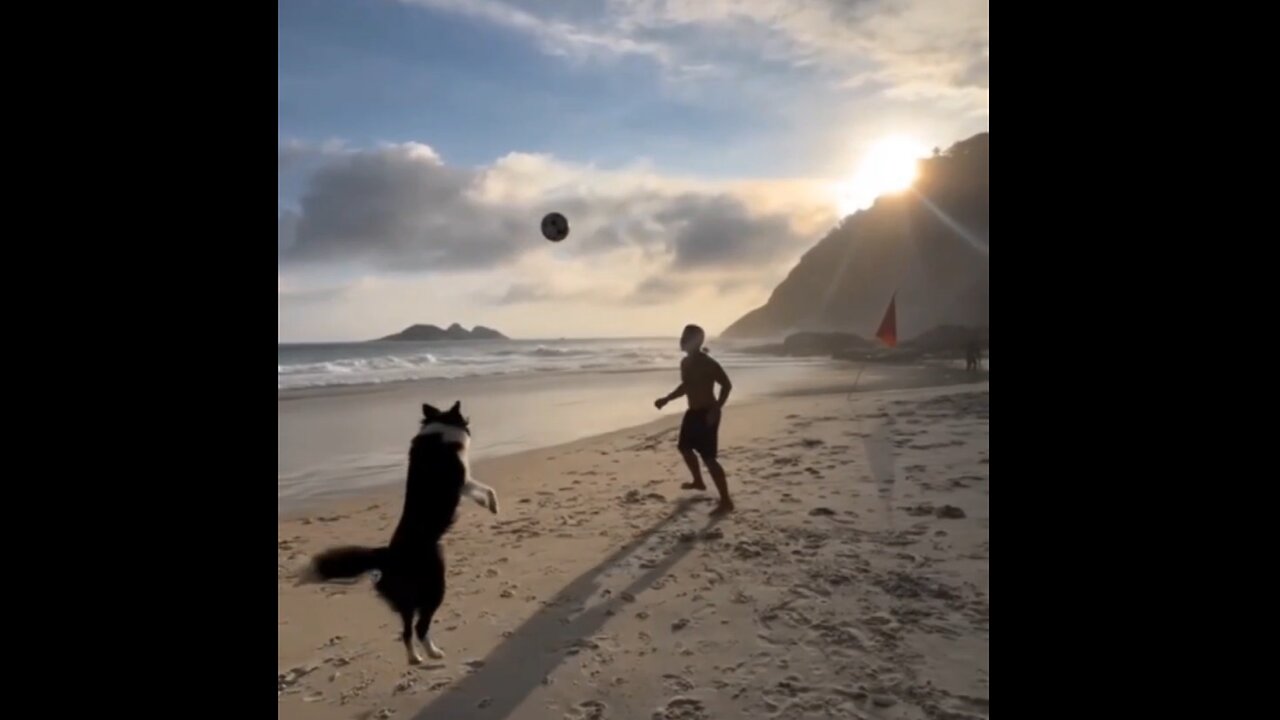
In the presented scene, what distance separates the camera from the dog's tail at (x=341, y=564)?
336cm

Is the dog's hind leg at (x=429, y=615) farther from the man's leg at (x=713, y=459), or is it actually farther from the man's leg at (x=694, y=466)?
the man's leg at (x=694, y=466)

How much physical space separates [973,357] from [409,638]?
18.7 metres

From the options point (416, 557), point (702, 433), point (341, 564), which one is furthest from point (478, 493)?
point (702, 433)

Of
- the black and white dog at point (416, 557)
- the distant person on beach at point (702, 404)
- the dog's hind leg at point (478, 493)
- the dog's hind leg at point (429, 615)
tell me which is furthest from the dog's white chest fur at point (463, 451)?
the distant person on beach at point (702, 404)

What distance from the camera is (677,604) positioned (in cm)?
413

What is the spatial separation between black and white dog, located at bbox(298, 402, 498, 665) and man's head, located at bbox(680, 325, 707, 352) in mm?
2783

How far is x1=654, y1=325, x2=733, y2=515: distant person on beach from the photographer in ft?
19.8

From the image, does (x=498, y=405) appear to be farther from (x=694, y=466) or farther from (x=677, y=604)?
(x=677, y=604)
